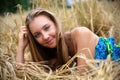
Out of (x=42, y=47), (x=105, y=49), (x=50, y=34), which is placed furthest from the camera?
(x=42, y=47)

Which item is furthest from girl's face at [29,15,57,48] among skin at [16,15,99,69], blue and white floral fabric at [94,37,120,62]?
blue and white floral fabric at [94,37,120,62]

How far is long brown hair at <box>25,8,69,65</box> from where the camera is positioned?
271cm

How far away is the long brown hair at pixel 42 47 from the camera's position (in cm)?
271

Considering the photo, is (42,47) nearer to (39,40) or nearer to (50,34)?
(39,40)

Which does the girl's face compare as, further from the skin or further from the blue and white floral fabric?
the blue and white floral fabric

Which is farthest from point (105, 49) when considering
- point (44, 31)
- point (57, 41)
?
point (44, 31)

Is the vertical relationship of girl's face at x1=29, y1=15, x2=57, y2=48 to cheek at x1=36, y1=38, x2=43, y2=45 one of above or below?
above

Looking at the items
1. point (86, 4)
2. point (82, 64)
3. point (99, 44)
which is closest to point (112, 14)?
point (86, 4)

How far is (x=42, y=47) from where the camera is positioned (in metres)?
2.95

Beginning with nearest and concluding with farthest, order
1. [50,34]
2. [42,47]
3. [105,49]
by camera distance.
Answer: [50,34], [105,49], [42,47]

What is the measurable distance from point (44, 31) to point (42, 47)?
33 cm

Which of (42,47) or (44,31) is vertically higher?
(44,31)

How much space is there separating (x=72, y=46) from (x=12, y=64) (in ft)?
2.06

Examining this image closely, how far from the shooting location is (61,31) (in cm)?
270
